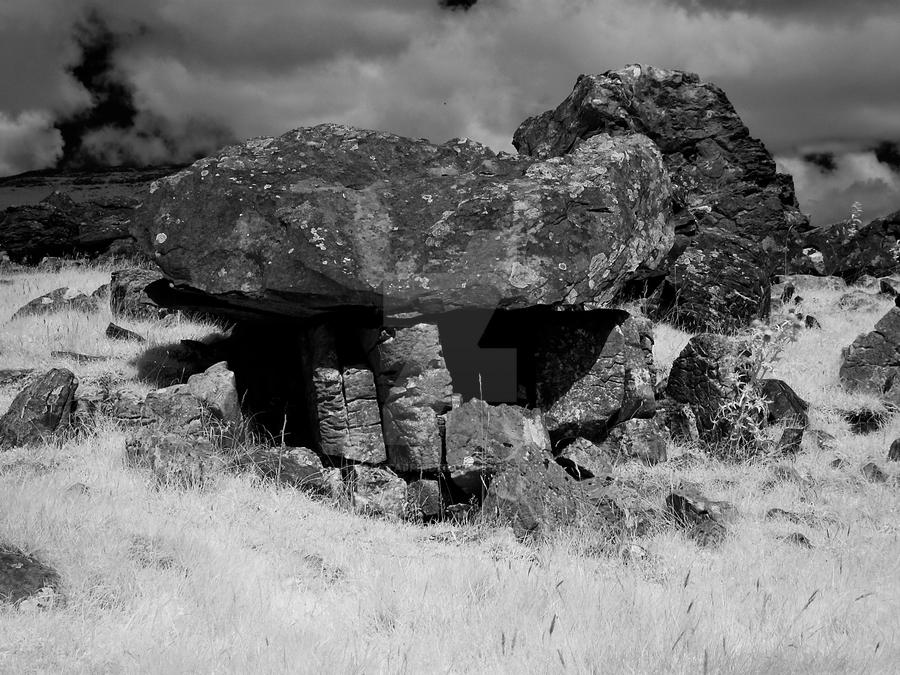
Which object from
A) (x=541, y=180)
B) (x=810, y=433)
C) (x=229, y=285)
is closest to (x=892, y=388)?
(x=810, y=433)

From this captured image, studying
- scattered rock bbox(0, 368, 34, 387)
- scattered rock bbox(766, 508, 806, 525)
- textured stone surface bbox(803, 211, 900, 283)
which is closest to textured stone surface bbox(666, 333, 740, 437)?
scattered rock bbox(766, 508, 806, 525)

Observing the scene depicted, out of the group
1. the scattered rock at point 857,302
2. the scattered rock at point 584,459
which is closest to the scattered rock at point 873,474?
the scattered rock at point 584,459

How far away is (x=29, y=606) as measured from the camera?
438 cm

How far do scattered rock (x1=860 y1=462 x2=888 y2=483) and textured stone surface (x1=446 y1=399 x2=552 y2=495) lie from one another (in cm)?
338

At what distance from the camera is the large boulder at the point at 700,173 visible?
606 inches

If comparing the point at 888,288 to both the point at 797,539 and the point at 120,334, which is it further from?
the point at 120,334

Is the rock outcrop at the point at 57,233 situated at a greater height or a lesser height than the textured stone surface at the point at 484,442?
greater

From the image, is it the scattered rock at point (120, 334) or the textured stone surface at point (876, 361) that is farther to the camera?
the textured stone surface at point (876, 361)

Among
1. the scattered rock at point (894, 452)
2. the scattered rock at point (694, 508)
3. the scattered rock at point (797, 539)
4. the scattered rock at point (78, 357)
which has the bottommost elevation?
the scattered rock at point (797, 539)

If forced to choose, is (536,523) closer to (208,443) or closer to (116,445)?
(208,443)

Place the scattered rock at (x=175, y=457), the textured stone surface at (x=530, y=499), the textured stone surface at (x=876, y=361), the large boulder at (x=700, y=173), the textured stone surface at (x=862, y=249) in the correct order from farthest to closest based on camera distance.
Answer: the textured stone surface at (x=862, y=249)
the large boulder at (x=700, y=173)
the textured stone surface at (x=876, y=361)
the scattered rock at (x=175, y=457)
the textured stone surface at (x=530, y=499)

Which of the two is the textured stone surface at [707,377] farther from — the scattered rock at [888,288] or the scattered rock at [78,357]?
the scattered rock at [888,288]

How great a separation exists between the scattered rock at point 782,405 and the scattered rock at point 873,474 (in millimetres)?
1453

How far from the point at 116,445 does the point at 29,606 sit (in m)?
3.34
